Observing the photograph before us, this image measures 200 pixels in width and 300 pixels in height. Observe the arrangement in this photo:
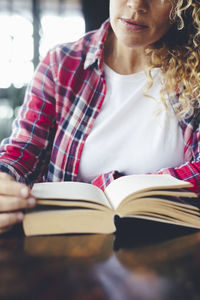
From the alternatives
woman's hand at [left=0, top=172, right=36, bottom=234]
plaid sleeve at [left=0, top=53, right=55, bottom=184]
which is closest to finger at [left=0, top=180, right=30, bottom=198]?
woman's hand at [left=0, top=172, right=36, bottom=234]

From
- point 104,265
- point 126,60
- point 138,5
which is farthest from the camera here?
point 126,60

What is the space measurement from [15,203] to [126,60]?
2.46 ft

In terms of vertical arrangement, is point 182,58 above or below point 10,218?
above

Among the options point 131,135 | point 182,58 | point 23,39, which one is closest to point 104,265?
point 131,135

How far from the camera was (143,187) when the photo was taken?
→ 60 cm

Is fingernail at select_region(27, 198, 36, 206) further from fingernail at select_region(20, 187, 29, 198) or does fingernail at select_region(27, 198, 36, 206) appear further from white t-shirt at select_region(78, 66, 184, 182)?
white t-shirt at select_region(78, 66, 184, 182)

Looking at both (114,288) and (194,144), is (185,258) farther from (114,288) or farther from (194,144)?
(194,144)

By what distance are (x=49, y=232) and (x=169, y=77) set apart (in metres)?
0.72

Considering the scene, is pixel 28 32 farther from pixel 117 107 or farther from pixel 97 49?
pixel 117 107

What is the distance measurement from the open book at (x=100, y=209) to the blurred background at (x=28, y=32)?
1888 mm

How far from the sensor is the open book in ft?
1.91

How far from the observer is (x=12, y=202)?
0.58 meters

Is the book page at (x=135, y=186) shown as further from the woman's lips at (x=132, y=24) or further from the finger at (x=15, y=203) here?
the woman's lips at (x=132, y=24)

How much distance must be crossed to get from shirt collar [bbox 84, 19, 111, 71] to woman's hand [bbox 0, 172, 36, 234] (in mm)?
626
